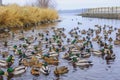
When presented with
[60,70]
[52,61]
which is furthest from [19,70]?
[52,61]

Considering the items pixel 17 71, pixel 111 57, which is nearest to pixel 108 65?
pixel 111 57

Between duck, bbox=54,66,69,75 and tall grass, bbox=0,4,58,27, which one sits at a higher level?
tall grass, bbox=0,4,58,27

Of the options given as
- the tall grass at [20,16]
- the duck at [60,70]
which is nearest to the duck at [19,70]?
the duck at [60,70]

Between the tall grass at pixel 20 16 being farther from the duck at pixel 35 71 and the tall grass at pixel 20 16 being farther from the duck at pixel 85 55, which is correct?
the duck at pixel 35 71

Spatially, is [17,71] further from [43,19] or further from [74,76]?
[43,19]

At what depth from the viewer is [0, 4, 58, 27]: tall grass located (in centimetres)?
4138

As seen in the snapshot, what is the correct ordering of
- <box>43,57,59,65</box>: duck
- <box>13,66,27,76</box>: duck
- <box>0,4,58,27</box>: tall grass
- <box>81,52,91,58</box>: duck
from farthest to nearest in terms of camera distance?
<box>0,4,58,27</box>: tall grass < <box>81,52,91,58</box>: duck < <box>43,57,59,65</box>: duck < <box>13,66,27,76</box>: duck

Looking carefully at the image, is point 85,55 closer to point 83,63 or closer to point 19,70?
point 83,63

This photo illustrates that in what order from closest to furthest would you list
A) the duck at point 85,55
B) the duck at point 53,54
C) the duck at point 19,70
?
1. the duck at point 19,70
2. the duck at point 53,54
3. the duck at point 85,55

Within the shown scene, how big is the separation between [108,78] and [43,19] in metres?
42.3

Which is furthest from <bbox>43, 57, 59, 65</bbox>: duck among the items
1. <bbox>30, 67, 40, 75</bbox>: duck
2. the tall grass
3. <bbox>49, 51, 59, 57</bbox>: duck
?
the tall grass

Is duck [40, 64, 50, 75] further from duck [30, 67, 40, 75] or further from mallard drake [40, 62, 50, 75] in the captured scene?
duck [30, 67, 40, 75]

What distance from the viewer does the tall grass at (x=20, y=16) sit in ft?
136

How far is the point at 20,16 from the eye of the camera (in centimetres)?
4638
